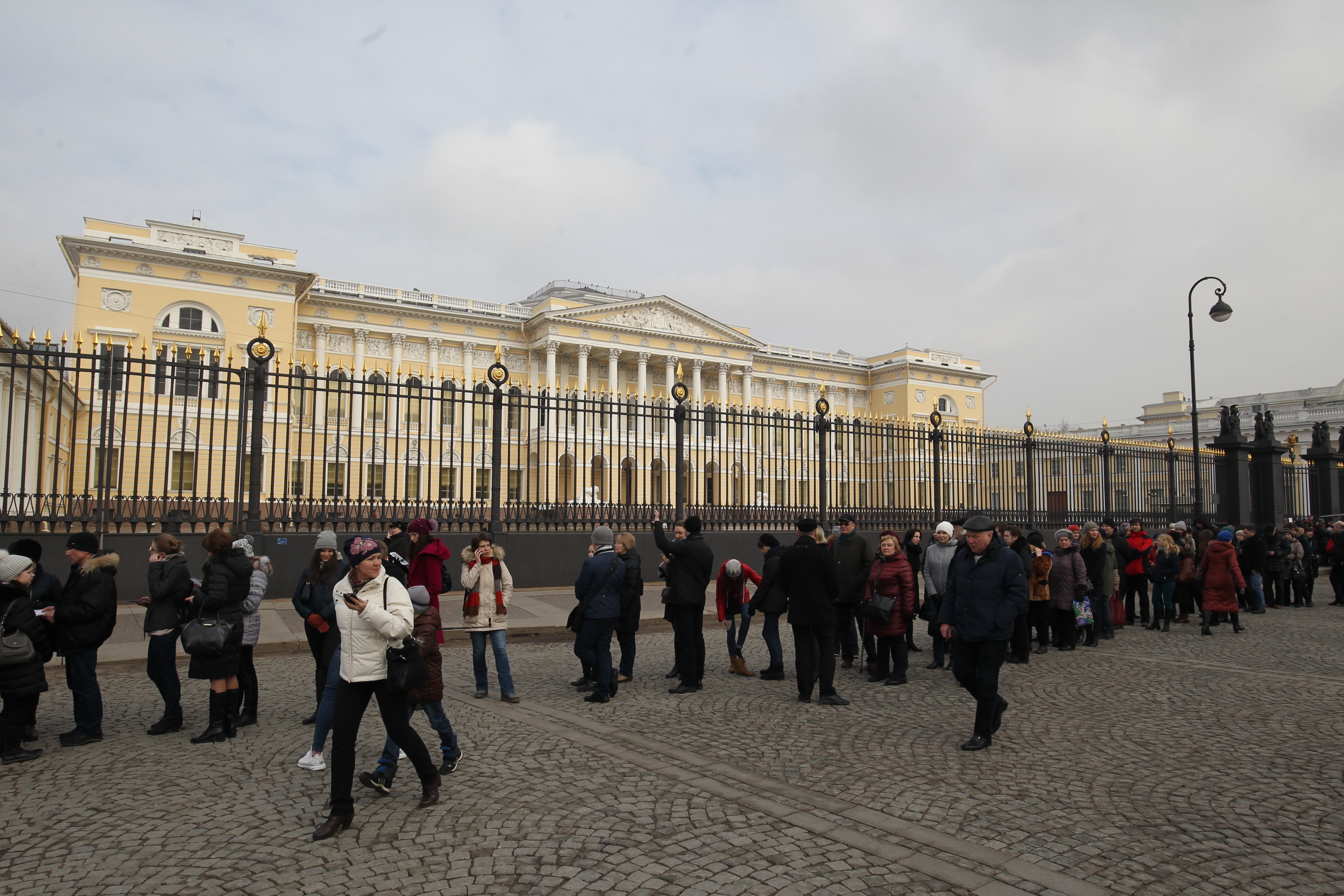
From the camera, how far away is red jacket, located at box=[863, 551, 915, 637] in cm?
782

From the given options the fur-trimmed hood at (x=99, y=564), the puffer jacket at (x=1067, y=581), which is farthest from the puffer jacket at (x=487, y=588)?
the puffer jacket at (x=1067, y=581)

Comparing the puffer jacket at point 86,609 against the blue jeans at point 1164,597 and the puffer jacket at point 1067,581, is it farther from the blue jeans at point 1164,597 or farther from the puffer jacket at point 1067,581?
the blue jeans at point 1164,597

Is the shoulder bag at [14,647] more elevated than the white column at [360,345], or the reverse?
the white column at [360,345]

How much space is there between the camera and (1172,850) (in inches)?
150

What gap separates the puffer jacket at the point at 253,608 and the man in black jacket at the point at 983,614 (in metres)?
4.85

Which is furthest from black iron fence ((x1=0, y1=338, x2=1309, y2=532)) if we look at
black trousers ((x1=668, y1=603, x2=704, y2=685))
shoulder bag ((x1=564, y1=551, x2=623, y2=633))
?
shoulder bag ((x1=564, y1=551, x2=623, y2=633))

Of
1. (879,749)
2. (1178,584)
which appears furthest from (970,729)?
(1178,584)

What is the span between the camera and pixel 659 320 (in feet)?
201

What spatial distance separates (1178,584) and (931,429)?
674 cm

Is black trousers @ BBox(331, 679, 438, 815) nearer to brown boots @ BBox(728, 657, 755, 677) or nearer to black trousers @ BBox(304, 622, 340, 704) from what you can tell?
black trousers @ BBox(304, 622, 340, 704)

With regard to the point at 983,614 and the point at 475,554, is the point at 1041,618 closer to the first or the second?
the point at 983,614

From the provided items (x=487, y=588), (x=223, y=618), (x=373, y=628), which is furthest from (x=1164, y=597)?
(x=223, y=618)

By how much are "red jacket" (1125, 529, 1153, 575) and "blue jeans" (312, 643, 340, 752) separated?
36.0 feet

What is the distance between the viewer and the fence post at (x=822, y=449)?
646 inches
